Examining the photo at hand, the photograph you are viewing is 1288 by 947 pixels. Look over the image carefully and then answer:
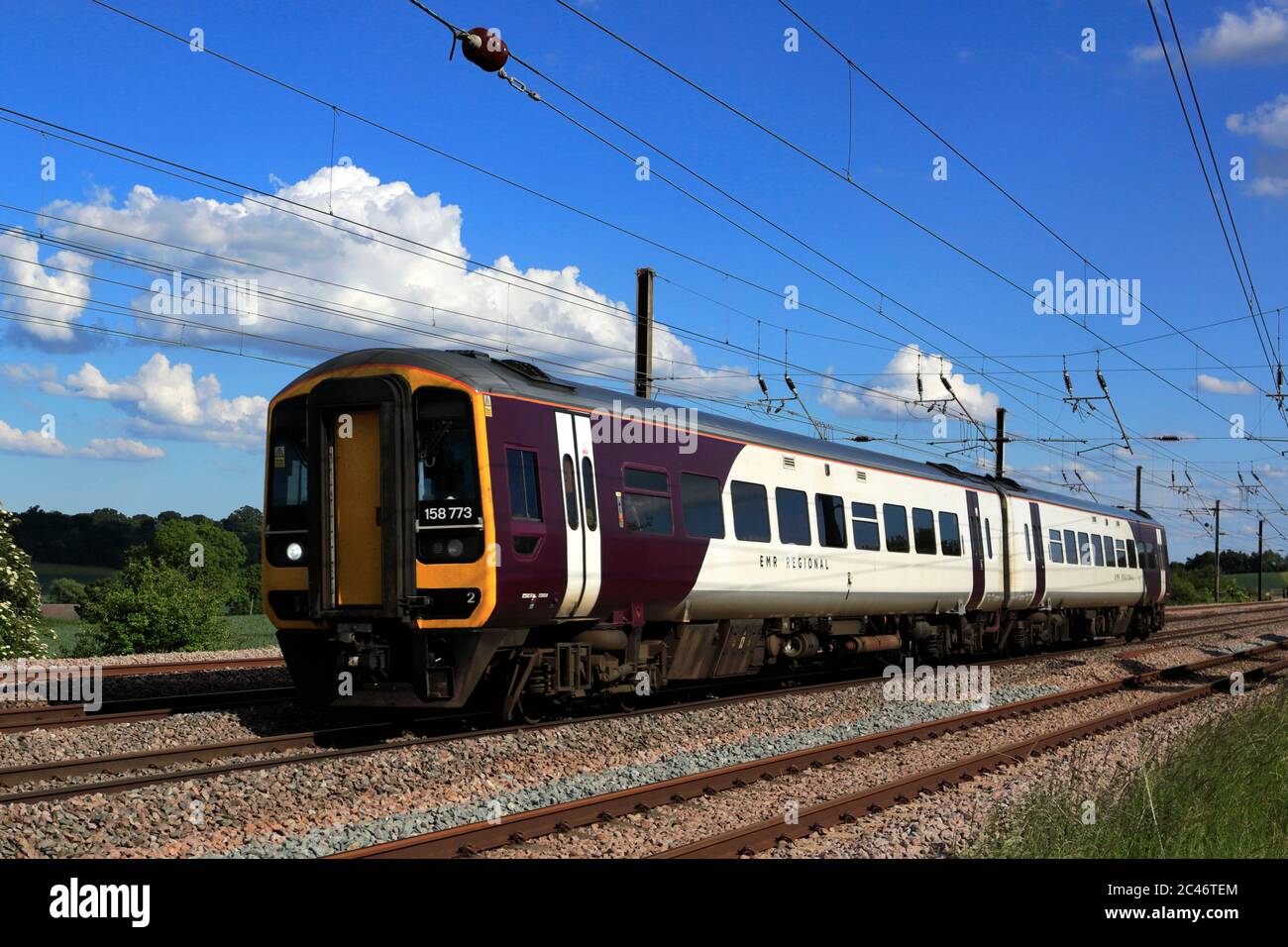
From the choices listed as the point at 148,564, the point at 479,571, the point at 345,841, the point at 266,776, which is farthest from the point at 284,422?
the point at 148,564

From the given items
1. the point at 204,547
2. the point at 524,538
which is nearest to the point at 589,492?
the point at 524,538

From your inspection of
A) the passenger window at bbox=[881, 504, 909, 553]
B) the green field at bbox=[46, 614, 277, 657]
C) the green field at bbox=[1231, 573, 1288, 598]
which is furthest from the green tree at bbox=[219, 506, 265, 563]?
the green field at bbox=[1231, 573, 1288, 598]

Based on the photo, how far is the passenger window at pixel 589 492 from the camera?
12445mm

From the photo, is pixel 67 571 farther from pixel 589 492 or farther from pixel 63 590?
pixel 589 492

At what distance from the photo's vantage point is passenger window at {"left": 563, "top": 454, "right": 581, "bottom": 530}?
12.2m

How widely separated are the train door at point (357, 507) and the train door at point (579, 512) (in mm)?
Result: 1835

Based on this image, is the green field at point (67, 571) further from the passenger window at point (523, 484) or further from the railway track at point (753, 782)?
the railway track at point (753, 782)

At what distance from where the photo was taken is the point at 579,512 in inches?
485

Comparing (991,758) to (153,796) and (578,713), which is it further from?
(153,796)

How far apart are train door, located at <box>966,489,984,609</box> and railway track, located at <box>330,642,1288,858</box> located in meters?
5.87

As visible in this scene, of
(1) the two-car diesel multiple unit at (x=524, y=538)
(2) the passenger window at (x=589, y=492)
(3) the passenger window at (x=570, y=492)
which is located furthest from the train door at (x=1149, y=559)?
(3) the passenger window at (x=570, y=492)
